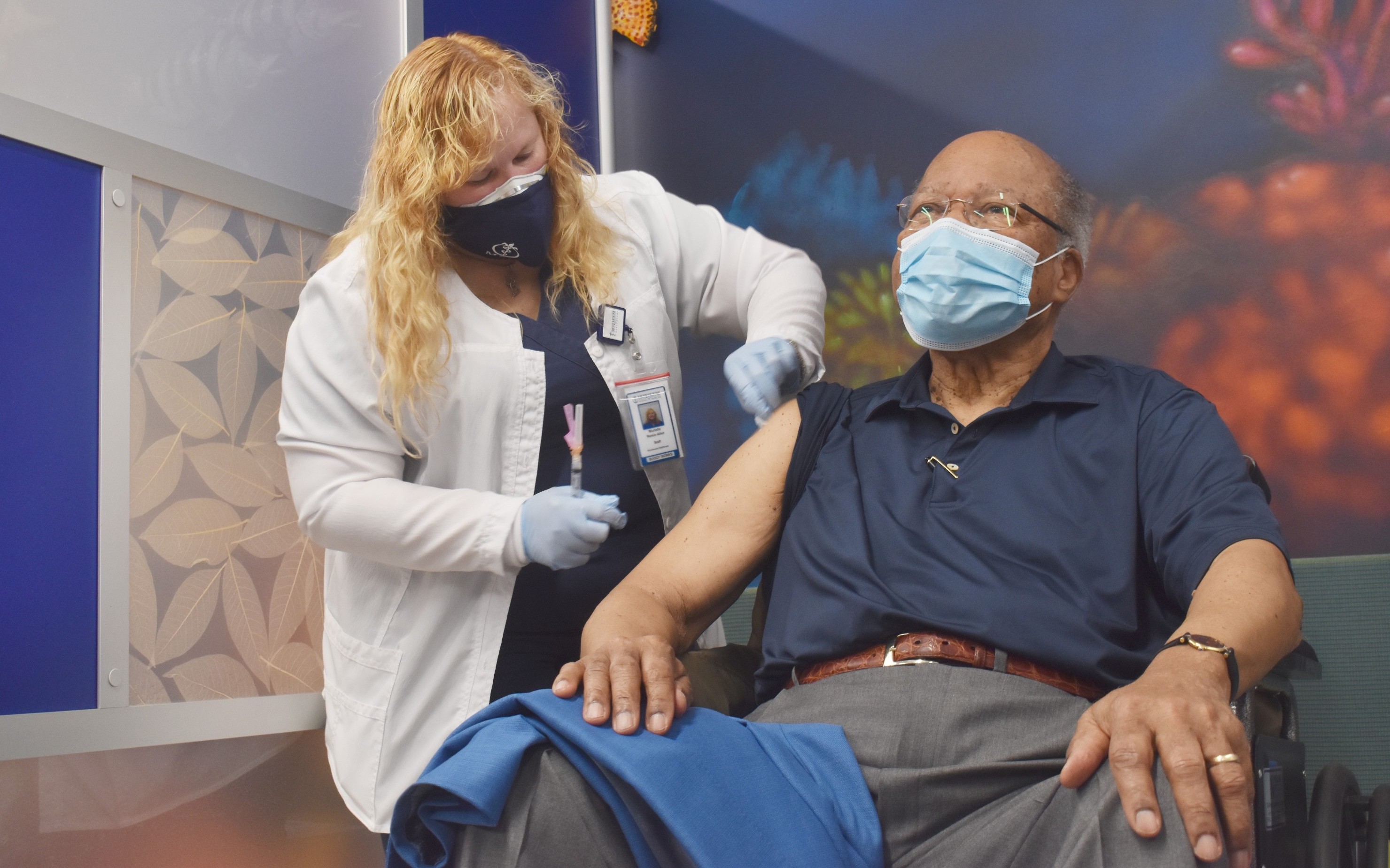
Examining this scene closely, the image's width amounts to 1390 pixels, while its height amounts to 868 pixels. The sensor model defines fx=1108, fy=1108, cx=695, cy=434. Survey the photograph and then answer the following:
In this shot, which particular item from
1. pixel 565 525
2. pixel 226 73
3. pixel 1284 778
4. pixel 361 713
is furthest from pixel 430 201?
pixel 1284 778

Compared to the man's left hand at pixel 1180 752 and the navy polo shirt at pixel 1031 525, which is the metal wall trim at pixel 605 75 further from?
the man's left hand at pixel 1180 752

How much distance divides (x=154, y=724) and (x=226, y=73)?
1.30 meters

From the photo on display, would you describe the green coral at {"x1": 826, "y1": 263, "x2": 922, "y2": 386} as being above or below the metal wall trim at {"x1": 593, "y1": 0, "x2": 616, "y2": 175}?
below

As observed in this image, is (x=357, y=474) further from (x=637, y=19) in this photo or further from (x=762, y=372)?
(x=637, y=19)

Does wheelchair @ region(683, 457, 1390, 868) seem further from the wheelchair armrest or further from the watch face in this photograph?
the watch face

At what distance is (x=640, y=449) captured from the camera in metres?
1.99

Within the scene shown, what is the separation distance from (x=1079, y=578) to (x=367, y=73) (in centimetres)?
208

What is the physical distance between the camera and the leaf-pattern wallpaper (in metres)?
2.08

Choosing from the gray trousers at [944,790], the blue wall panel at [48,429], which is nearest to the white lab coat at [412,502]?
the blue wall panel at [48,429]

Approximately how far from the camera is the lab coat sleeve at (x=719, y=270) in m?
2.16

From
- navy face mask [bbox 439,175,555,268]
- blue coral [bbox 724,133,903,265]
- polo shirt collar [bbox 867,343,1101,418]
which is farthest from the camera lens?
blue coral [bbox 724,133,903,265]

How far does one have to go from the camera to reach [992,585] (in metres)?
1.43

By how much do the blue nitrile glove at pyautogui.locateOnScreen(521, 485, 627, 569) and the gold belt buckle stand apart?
51cm

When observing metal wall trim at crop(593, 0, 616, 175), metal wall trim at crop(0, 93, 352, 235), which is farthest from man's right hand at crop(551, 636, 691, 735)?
metal wall trim at crop(593, 0, 616, 175)
